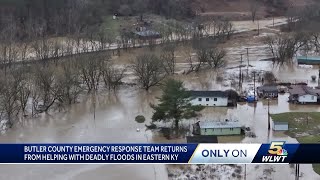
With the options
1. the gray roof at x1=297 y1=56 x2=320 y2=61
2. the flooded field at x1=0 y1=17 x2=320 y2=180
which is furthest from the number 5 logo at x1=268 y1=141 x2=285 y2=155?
the gray roof at x1=297 y1=56 x2=320 y2=61

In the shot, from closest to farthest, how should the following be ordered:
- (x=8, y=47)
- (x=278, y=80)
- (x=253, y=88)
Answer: (x=253, y=88) < (x=278, y=80) < (x=8, y=47)

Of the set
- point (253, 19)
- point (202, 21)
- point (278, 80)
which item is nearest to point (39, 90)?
point (278, 80)

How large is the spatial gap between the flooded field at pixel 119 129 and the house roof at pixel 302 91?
0.47 meters

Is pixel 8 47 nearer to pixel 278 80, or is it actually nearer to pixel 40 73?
pixel 40 73

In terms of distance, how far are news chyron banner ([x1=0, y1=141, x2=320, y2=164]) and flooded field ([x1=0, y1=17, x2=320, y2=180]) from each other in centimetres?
548

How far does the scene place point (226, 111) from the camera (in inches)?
830

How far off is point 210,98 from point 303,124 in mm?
4017

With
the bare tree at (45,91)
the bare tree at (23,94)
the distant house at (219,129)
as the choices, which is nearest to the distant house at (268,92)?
the distant house at (219,129)

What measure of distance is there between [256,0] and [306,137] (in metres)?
30.7

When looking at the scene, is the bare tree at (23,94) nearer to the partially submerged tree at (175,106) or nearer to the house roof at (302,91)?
the partially submerged tree at (175,106)

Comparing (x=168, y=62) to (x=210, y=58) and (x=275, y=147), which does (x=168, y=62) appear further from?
(x=275, y=147)

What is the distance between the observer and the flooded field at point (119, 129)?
49.8 ft

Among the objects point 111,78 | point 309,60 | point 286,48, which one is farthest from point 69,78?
point 309,60

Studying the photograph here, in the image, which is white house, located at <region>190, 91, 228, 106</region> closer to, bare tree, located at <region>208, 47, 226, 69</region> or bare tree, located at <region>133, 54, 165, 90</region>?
bare tree, located at <region>133, 54, 165, 90</region>
